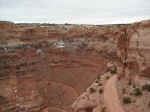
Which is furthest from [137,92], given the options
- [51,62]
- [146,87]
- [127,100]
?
[51,62]

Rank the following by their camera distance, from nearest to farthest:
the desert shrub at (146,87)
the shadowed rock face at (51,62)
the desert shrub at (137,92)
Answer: the desert shrub at (146,87) → the desert shrub at (137,92) → the shadowed rock face at (51,62)

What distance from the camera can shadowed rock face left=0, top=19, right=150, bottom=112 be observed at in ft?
55.4

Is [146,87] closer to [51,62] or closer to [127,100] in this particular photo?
[127,100]

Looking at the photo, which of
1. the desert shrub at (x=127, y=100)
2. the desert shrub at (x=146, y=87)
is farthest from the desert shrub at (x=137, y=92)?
the desert shrub at (x=127, y=100)

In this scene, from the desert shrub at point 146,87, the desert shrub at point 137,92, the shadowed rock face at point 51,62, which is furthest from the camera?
the shadowed rock face at point 51,62

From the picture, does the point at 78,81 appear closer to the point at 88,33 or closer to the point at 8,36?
the point at 8,36

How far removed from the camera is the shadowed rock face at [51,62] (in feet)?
55.4

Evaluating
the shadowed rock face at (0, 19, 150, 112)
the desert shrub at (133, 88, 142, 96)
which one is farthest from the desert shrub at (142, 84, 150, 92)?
the shadowed rock face at (0, 19, 150, 112)

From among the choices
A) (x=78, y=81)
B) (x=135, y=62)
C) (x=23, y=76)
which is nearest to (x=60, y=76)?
(x=78, y=81)

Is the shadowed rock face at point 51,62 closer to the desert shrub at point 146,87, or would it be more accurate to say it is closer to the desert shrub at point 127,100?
the desert shrub at point 146,87

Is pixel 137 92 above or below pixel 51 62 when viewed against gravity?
above

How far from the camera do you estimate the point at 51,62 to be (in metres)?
26.6

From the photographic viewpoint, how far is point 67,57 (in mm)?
28922

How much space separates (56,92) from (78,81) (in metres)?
4.02
